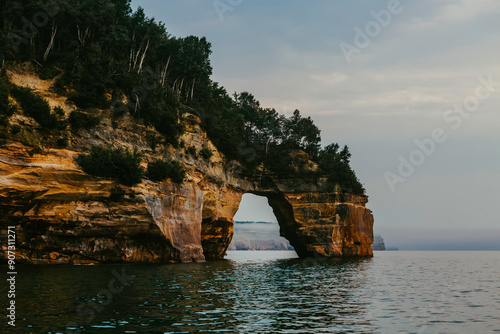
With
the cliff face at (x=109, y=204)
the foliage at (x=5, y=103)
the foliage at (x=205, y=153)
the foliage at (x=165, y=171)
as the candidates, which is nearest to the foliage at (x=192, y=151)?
the cliff face at (x=109, y=204)

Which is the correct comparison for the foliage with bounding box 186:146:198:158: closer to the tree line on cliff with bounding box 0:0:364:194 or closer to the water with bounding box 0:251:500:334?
the tree line on cliff with bounding box 0:0:364:194

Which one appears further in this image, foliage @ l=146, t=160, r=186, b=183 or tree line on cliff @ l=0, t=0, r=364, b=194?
foliage @ l=146, t=160, r=186, b=183

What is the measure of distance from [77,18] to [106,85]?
10085 mm

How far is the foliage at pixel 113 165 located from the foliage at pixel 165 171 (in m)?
3.34

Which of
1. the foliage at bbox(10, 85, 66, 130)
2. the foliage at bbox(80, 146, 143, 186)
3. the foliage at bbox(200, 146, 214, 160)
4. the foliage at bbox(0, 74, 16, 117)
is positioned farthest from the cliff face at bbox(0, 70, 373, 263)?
the foliage at bbox(10, 85, 66, 130)

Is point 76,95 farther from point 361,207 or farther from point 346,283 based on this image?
point 361,207

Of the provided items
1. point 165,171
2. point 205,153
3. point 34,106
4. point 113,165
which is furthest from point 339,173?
point 34,106

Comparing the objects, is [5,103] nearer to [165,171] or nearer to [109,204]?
[109,204]

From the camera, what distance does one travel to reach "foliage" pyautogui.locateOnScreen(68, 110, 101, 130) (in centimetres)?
4603

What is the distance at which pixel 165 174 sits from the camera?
5225 cm

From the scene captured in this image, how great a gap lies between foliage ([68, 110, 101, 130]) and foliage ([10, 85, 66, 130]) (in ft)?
8.65

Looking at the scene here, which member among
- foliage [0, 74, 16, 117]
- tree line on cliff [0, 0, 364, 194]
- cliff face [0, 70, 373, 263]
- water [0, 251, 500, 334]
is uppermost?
tree line on cliff [0, 0, 364, 194]

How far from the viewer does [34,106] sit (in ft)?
139

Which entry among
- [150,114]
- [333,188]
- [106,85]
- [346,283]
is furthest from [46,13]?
[333,188]
